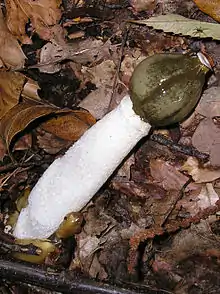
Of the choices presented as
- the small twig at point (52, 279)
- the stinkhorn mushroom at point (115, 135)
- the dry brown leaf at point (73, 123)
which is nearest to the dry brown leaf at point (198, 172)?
the dry brown leaf at point (73, 123)

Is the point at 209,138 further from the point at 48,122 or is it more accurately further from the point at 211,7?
the point at 48,122

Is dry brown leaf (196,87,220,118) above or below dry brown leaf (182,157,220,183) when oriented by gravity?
above

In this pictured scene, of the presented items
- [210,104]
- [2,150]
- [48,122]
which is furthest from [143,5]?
[2,150]

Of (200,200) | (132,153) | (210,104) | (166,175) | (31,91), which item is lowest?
(200,200)

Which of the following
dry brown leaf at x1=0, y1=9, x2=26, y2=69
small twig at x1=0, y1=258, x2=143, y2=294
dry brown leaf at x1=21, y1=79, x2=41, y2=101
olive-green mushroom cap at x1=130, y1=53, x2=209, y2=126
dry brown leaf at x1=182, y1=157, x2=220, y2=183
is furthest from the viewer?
dry brown leaf at x1=0, y1=9, x2=26, y2=69

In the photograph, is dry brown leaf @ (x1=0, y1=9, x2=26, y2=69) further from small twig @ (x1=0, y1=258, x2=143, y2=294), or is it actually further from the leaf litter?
small twig @ (x1=0, y1=258, x2=143, y2=294)

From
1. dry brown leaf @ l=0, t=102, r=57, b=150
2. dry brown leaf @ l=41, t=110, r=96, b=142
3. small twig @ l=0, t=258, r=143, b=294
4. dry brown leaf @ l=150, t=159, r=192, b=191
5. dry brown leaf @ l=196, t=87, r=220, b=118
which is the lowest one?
dry brown leaf @ l=150, t=159, r=192, b=191

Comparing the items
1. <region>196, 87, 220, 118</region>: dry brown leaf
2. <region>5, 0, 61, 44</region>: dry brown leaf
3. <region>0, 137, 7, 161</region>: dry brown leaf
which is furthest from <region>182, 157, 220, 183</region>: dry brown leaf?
<region>5, 0, 61, 44</region>: dry brown leaf

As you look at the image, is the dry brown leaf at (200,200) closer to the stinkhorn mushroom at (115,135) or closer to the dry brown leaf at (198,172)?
the dry brown leaf at (198,172)
